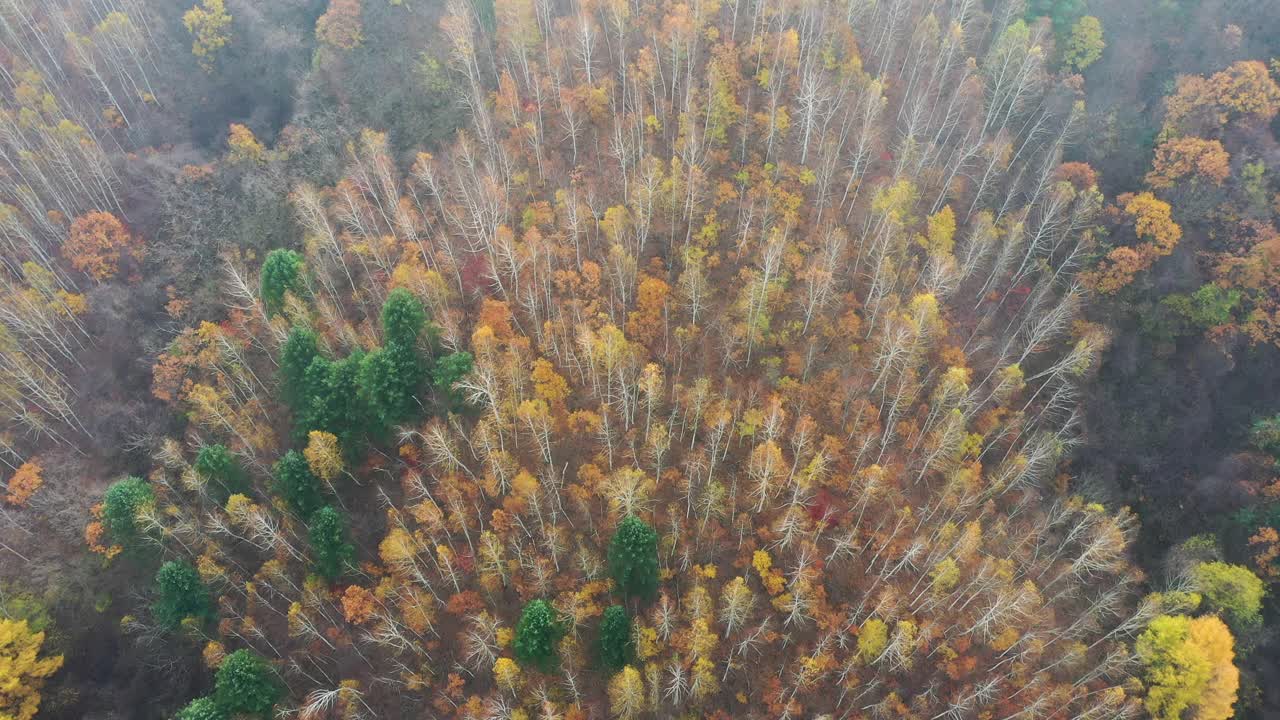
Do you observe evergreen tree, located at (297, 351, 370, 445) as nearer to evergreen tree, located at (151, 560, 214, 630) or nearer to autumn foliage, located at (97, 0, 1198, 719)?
autumn foliage, located at (97, 0, 1198, 719)

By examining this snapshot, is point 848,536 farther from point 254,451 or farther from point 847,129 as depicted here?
point 254,451

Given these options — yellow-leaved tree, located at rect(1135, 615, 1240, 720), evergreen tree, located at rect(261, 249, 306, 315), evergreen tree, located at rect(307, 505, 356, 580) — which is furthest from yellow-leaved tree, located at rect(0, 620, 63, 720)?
yellow-leaved tree, located at rect(1135, 615, 1240, 720)

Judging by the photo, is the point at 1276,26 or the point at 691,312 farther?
the point at 1276,26

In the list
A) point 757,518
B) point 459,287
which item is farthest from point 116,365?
point 757,518

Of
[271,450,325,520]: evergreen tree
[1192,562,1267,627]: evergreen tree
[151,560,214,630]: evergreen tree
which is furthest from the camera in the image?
[271,450,325,520]: evergreen tree

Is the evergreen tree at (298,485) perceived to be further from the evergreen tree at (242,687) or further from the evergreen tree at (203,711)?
the evergreen tree at (203,711)

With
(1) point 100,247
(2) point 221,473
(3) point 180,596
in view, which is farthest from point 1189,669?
(1) point 100,247
